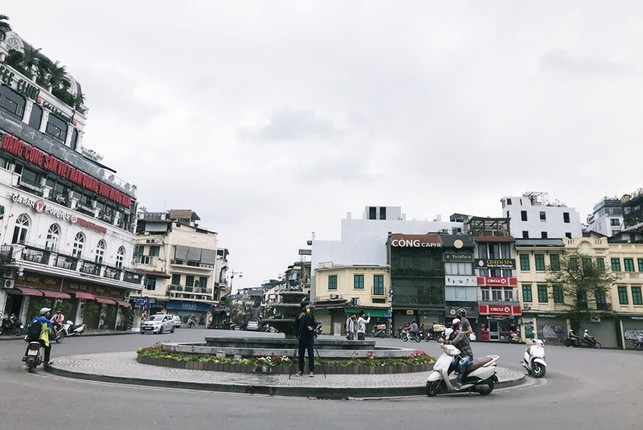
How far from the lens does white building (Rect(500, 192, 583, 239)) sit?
62209 millimetres

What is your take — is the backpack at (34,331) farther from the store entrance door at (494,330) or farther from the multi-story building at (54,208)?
the store entrance door at (494,330)

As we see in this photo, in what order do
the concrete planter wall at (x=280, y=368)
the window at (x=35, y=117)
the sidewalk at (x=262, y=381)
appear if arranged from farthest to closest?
the window at (x=35, y=117), the concrete planter wall at (x=280, y=368), the sidewalk at (x=262, y=381)

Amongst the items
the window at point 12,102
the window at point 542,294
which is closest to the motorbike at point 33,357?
the window at point 12,102

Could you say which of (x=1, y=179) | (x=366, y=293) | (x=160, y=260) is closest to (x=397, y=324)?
(x=366, y=293)

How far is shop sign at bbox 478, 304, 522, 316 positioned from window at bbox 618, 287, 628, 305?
1025 centimetres

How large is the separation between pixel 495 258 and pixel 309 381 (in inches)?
1918

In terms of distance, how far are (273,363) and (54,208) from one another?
→ 90.2ft

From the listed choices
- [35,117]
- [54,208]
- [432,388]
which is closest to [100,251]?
[54,208]

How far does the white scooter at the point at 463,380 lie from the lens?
9570 mm

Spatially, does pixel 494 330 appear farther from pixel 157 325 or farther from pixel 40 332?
pixel 40 332

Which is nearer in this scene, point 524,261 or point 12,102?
point 12,102

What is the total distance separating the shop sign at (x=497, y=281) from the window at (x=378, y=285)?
11313mm

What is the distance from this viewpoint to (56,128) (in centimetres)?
3781

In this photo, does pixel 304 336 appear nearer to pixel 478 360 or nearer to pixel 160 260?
pixel 478 360
